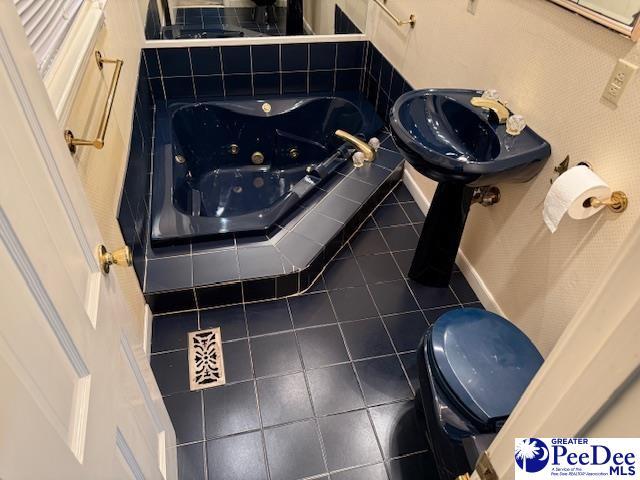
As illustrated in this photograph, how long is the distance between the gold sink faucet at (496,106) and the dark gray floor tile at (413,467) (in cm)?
129

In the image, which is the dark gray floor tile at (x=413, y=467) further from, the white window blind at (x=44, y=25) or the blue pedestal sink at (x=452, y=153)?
the white window blind at (x=44, y=25)

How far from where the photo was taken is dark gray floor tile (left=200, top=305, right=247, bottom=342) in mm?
1921

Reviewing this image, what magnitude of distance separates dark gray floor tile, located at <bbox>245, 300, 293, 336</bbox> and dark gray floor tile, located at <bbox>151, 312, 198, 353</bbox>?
0.80ft

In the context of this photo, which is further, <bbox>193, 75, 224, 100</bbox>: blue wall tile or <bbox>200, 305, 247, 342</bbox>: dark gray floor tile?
<bbox>193, 75, 224, 100</bbox>: blue wall tile

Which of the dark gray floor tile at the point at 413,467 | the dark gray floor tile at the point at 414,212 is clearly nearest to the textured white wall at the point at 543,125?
the dark gray floor tile at the point at 414,212

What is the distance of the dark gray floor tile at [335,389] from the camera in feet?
5.57

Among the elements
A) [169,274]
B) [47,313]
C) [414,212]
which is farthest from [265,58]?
[47,313]

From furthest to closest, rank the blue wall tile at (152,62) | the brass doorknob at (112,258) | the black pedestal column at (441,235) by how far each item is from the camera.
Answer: the blue wall tile at (152,62)
the black pedestal column at (441,235)
the brass doorknob at (112,258)

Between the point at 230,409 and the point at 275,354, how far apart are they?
0.94ft

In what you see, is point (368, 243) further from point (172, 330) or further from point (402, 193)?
point (172, 330)

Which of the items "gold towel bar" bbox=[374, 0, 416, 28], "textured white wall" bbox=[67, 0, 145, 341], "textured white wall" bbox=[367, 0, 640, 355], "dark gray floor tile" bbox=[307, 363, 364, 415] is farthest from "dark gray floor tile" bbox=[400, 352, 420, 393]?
"gold towel bar" bbox=[374, 0, 416, 28]

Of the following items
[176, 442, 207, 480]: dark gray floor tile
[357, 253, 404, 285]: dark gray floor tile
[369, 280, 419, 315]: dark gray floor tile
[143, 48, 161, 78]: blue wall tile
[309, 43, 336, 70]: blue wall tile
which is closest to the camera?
[176, 442, 207, 480]: dark gray floor tile

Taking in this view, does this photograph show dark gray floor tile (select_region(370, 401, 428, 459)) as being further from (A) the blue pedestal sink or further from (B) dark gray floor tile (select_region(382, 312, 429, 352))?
(A) the blue pedestal sink

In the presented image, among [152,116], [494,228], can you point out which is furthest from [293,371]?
[152,116]
